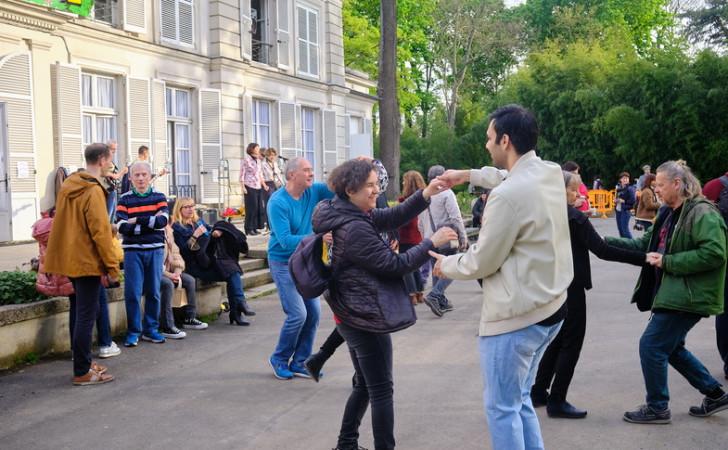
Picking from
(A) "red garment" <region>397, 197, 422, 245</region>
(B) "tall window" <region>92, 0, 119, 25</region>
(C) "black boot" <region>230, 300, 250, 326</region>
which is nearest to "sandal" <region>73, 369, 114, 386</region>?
(C) "black boot" <region>230, 300, 250, 326</region>

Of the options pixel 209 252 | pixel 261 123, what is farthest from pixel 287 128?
pixel 209 252

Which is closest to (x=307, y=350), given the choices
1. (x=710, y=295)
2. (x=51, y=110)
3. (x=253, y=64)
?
(x=710, y=295)

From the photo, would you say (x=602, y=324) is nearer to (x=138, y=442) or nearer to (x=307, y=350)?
(x=307, y=350)

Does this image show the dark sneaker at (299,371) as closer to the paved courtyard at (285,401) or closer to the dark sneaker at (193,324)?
the paved courtyard at (285,401)

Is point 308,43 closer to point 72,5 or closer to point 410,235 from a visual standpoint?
point 72,5

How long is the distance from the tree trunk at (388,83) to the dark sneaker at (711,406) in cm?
1662

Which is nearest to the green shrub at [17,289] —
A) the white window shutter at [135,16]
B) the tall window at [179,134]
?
the white window shutter at [135,16]

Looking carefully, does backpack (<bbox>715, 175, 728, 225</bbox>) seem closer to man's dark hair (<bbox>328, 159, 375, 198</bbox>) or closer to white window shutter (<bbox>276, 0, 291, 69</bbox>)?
man's dark hair (<bbox>328, 159, 375, 198</bbox>)

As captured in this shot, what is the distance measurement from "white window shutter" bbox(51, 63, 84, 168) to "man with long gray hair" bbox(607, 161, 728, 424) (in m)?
12.2

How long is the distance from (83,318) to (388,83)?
1593 cm

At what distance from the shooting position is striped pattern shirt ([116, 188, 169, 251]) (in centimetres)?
770

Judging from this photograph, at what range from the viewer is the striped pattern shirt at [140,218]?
7.70 metres

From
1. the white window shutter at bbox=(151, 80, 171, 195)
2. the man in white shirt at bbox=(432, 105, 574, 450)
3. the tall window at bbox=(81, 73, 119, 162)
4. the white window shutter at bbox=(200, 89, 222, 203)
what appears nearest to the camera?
the man in white shirt at bbox=(432, 105, 574, 450)

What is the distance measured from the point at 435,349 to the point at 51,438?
372 cm
